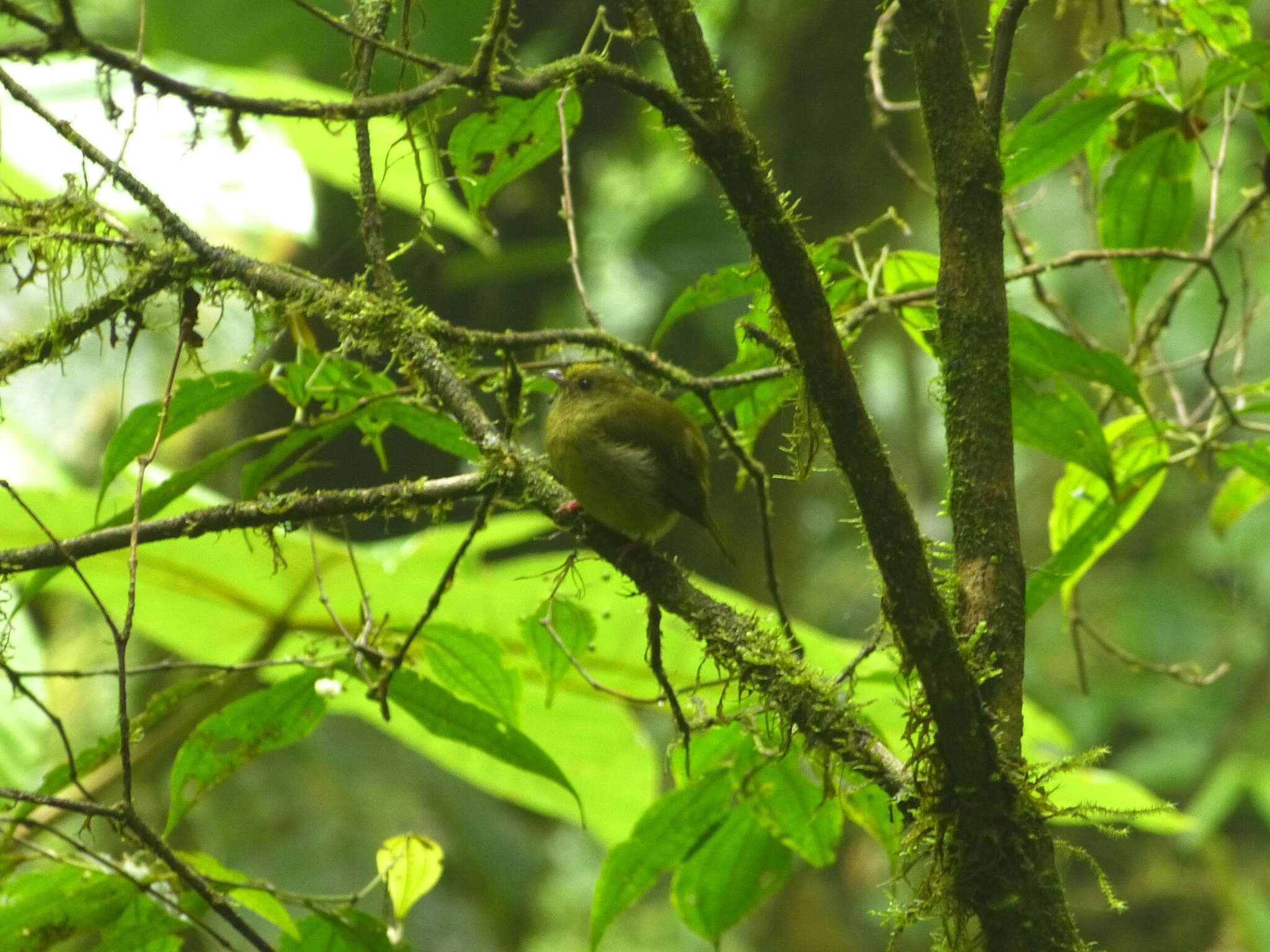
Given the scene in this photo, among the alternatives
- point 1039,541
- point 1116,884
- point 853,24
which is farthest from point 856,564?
point 853,24

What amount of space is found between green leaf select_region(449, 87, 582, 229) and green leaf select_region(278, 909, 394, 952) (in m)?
0.98

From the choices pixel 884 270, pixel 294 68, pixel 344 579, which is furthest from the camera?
pixel 294 68

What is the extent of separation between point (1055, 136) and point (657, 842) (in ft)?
3.96

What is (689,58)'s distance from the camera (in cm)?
122

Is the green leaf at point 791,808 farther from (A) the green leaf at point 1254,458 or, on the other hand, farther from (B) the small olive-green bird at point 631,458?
(A) the green leaf at point 1254,458

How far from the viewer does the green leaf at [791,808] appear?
1.67m

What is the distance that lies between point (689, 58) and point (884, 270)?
75 centimetres

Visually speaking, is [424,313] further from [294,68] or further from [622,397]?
[294,68]

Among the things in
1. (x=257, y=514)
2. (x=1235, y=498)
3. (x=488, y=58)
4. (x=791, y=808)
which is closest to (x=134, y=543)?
(x=257, y=514)

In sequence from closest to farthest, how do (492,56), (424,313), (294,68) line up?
1. (492,56)
2. (424,313)
3. (294,68)

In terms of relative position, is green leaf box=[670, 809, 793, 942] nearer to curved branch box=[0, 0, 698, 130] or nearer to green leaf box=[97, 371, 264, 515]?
green leaf box=[97, 371, 264, 515]

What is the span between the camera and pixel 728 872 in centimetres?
174

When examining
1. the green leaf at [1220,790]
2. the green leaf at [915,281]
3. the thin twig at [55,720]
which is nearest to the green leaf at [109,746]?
the thin twig at [55,720]

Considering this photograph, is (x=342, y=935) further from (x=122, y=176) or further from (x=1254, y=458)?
(x=1254, y=458)
